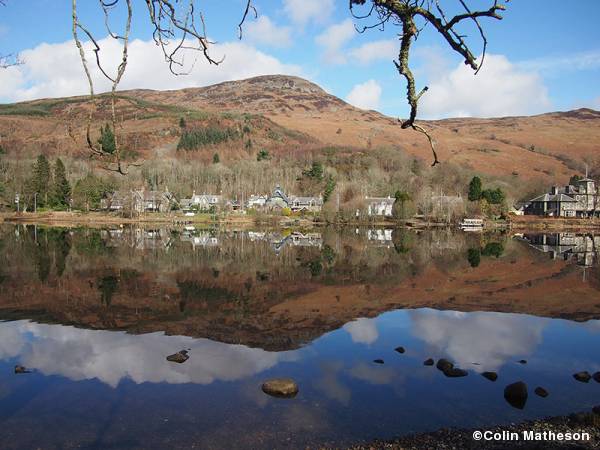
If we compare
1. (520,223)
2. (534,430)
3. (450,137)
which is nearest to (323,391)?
(534,430)

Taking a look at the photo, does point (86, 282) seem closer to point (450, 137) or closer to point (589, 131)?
point (450, 137)

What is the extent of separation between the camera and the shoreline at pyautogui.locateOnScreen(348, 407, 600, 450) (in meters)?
7.95

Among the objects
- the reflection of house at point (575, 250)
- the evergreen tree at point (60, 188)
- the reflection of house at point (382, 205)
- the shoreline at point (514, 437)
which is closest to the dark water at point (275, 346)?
the shoreline at point (514, 437)

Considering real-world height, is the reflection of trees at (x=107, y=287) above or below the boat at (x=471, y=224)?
below

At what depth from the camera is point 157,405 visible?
10289 millimetres

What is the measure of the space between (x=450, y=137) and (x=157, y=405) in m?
197

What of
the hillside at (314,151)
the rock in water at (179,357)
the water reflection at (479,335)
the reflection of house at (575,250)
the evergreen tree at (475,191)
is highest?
the hillside at (314,151)

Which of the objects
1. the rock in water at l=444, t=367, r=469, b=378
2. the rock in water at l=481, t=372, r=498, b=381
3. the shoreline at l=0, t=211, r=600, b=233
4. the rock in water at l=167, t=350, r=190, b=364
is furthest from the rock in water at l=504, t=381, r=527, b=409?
the shoreline at l=0, t=211, r=600, b=233

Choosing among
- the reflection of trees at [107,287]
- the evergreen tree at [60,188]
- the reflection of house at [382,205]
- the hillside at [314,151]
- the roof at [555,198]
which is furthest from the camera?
the hillside at [314,151]

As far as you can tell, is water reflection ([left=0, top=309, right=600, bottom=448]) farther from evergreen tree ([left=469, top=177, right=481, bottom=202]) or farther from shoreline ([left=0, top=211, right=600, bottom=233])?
evergreen tree ([left=469, top=177, right=481, bottom=202])

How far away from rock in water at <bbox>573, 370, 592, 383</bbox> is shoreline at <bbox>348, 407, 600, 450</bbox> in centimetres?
296

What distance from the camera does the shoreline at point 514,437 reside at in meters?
7.95

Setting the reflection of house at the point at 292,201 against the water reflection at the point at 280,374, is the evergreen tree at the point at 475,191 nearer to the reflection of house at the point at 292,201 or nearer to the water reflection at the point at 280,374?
the reflection of house at the point at 292,201

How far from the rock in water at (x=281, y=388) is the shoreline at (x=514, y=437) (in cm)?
289
